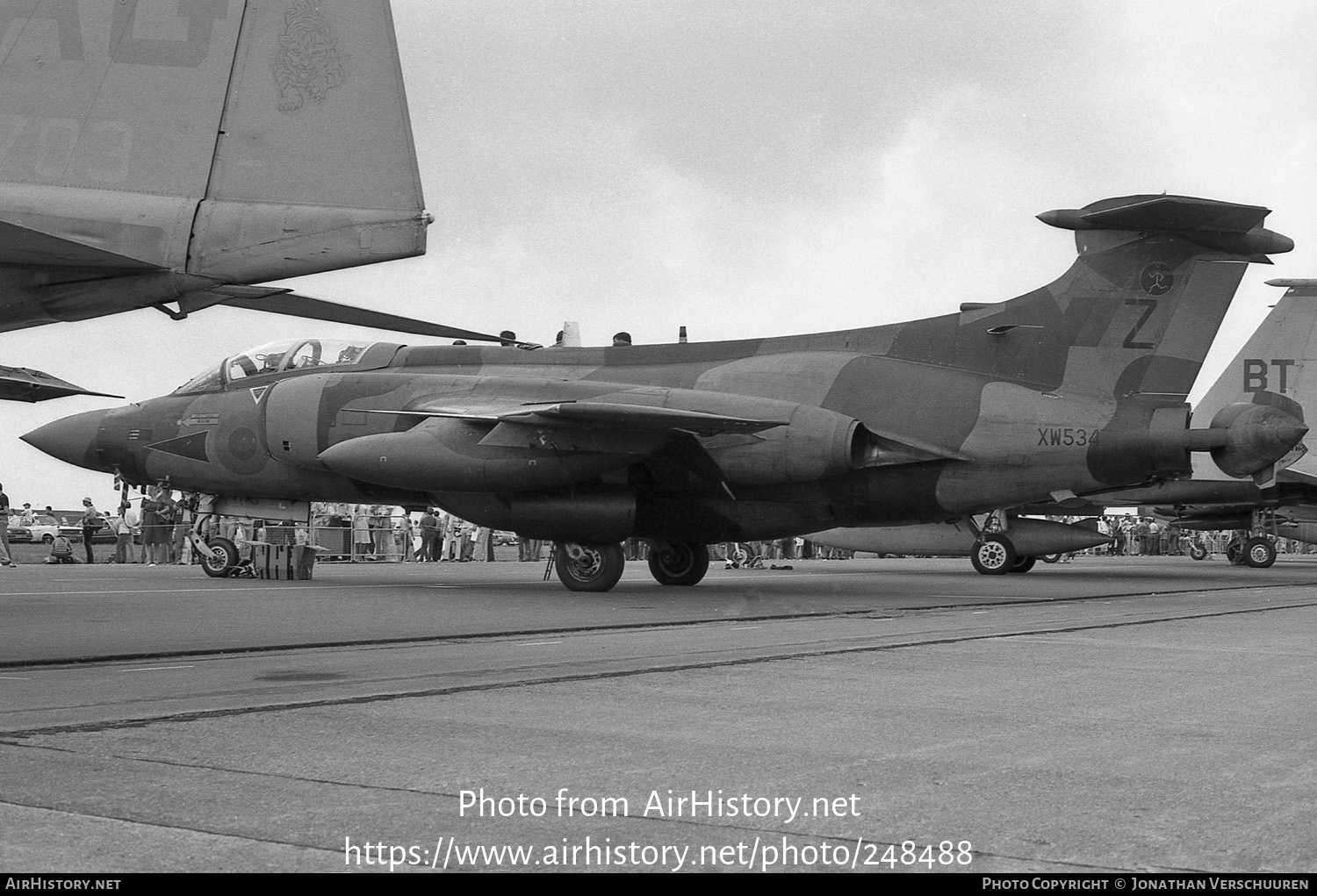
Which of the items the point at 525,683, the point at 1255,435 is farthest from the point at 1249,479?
the point at 525,683

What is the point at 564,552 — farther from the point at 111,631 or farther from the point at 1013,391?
the point at 111,631

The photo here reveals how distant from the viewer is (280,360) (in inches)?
714

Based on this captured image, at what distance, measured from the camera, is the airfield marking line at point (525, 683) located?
5.25m

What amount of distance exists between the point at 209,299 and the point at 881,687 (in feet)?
14.8

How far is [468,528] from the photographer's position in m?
34.0

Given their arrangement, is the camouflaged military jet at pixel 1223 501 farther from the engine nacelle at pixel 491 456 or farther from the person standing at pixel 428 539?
the engine nacelle at pixel 491 456

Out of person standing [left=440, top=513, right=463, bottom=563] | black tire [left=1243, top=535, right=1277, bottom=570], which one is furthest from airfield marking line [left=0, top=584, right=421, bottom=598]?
black tire [left=1243, top=535, right=1277, bottom=570]

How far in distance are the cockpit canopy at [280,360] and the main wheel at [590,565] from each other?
4247mm

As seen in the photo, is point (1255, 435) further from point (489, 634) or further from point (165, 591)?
point (165, 591)

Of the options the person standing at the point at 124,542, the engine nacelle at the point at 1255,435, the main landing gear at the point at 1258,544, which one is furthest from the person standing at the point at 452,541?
the engine nacelle at the point at 1255,435

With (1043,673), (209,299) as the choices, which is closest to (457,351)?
(209,299)

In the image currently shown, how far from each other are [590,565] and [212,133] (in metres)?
8.92

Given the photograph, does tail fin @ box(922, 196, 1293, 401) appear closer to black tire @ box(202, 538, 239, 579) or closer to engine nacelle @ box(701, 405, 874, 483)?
engine nacelle @ box(701, 405, 874, 483)

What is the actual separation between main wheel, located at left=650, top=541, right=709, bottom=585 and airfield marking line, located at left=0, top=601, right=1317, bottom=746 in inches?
281
